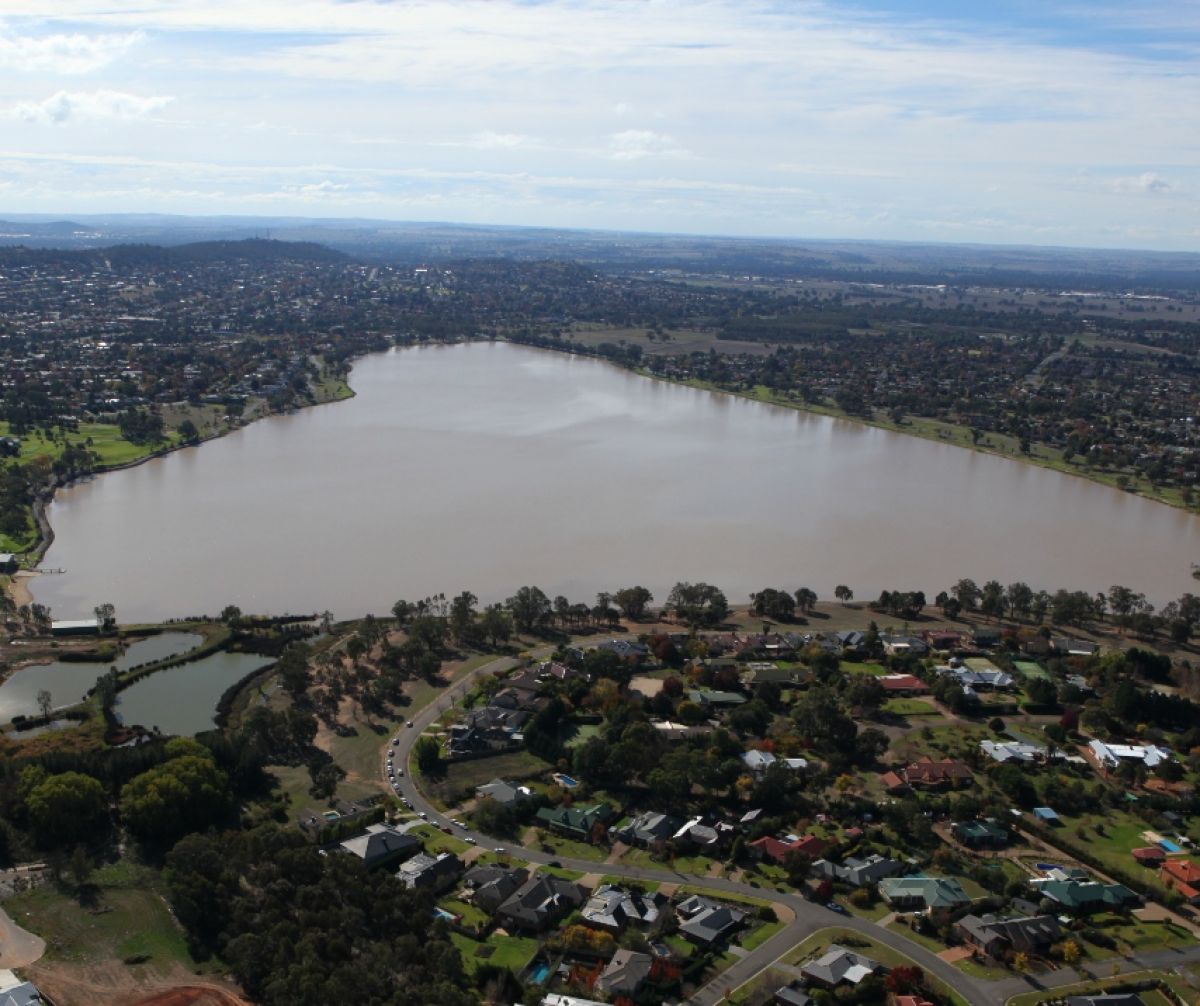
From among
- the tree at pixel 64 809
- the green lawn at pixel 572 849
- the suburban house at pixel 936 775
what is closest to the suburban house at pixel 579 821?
the green lawn at pixel 572 849

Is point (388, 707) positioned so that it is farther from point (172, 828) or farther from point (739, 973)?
point (739, 973)

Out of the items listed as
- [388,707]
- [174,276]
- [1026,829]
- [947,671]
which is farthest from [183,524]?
[174,276]

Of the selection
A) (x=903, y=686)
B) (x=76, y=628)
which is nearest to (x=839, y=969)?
(x=903, y=686)

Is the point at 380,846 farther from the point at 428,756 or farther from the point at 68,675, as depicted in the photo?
the point at 68,675

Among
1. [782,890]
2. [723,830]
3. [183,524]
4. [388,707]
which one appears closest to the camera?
[782,890]

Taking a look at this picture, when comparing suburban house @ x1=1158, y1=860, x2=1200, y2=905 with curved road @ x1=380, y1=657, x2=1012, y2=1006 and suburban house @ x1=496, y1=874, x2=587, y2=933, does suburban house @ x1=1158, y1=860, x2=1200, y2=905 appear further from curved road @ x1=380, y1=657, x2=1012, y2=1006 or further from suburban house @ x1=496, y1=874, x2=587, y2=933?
suburban house @ x1=496, y1=874, x2=587, y2=933

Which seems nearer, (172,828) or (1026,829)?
(172,828)
